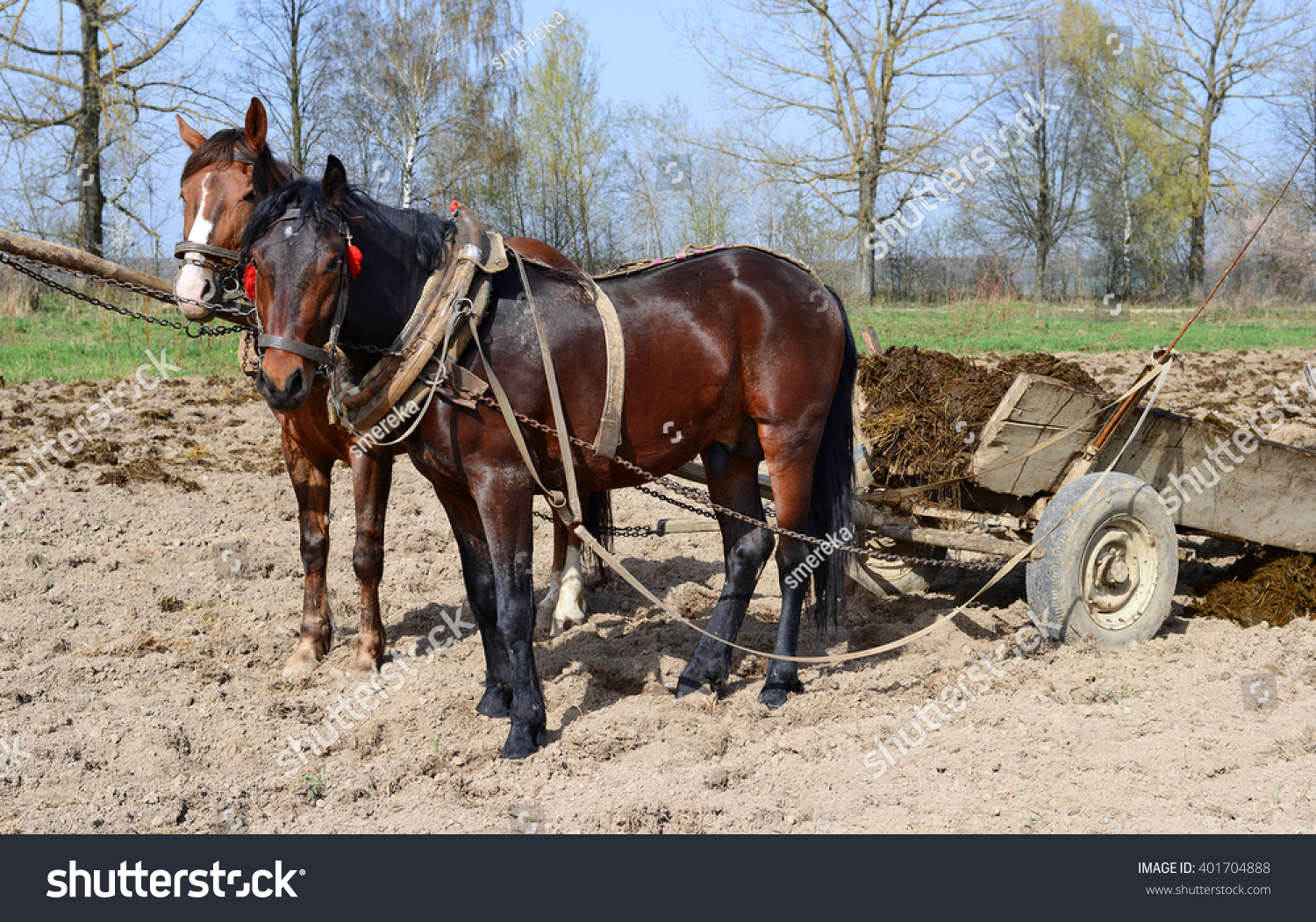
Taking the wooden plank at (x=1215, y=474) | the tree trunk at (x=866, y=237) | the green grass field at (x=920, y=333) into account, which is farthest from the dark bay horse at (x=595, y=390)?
the tree trunk at (x=866, y=237)

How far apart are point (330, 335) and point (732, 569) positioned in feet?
6.64

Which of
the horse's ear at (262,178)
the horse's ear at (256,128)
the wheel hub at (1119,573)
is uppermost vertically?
the horse's ear at (256,128)

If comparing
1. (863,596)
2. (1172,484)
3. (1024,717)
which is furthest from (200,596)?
(1172,484)

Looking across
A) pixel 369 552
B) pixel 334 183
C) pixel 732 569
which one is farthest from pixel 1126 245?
pixel 334 183

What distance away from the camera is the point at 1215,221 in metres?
32.2

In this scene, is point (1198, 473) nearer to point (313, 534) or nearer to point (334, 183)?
point (334, 183)

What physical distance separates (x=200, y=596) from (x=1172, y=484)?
4.95 m

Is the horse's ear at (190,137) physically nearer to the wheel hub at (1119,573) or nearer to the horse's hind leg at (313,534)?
the horse's hind leg at (313,534)

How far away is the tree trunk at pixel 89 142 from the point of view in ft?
60.0

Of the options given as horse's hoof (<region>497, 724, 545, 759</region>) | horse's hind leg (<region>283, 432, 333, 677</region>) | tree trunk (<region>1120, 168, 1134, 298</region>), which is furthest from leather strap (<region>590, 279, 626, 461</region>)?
tree trunk (<region>1120, 168, 1134, 298</region>)

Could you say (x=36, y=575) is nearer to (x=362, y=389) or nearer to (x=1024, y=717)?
(x=362, y=389)

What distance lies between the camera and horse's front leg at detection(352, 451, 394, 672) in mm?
4496

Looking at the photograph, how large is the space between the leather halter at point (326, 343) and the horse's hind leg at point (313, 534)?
4.92 feet

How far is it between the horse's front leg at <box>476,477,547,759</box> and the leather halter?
2.41 ft
